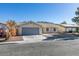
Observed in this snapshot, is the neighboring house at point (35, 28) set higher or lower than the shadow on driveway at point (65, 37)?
higher

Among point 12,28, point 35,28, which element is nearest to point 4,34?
point 12,28

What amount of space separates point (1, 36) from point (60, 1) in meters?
1.30

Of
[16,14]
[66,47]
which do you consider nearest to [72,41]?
→ [66,47]

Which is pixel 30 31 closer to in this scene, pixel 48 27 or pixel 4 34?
pixel 48 27

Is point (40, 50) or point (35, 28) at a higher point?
point (35, 28)

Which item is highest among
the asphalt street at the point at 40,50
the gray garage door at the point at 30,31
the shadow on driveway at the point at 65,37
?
the gray garage door at the point at 30,31

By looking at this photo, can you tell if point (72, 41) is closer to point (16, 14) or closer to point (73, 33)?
point (73, 33)

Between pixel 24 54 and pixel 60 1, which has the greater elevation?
pixel 60 1

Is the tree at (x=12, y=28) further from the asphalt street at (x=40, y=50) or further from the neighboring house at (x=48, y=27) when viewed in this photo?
the neighboring house at (x=48, y=27)

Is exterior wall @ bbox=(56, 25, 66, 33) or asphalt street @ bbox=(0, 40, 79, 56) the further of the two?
exterior wall @ bbox=(56, 25, 66, 33)

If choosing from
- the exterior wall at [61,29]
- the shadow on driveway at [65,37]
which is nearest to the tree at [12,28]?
the shadow on driveway at [65,37]

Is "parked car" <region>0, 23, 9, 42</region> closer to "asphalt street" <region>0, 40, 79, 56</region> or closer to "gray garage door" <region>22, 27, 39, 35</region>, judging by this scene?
"asphalt street" <region>0, 40, 79, 56</region>

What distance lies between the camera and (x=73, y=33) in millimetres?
15820

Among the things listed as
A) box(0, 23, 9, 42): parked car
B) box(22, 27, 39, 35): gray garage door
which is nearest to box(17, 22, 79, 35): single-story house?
box(22, 27, 39, 35): gray garage door
